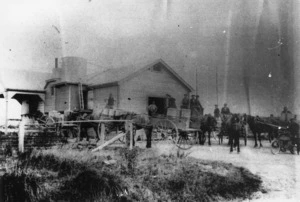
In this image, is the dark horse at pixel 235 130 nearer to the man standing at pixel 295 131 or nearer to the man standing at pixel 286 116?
the man standing at pixel 295 131

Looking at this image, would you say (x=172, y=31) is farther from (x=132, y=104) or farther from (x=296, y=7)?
(x=296, y=7)

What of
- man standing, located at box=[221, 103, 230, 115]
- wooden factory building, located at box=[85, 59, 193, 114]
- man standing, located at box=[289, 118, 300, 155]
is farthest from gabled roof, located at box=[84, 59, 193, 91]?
man standing, located at box=[289, 118, 300, 155]

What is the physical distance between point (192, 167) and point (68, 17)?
11.1 metres

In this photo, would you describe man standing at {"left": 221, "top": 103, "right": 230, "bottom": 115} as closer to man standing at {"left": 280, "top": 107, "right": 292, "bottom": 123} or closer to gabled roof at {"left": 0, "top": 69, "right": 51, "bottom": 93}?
man standing at {"left": 280, "top": 107, "right": 292, "bottom": 123}

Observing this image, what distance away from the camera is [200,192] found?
26.7 feet

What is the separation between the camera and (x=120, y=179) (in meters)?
8.23

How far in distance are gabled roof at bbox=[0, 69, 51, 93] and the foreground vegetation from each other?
17376 millimetres

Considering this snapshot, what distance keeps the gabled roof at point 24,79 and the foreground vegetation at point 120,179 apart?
17376 mm

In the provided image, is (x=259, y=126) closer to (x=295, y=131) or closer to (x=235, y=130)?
(x=295, y=131)

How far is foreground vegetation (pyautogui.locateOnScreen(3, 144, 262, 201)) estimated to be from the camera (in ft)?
25.0

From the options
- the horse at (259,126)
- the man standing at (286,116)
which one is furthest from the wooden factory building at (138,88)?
the man standing at (286,116)

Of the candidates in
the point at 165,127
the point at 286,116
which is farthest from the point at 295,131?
the point at 165,127

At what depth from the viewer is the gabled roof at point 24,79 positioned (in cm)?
2573

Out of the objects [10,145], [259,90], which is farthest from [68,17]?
[259,90]
